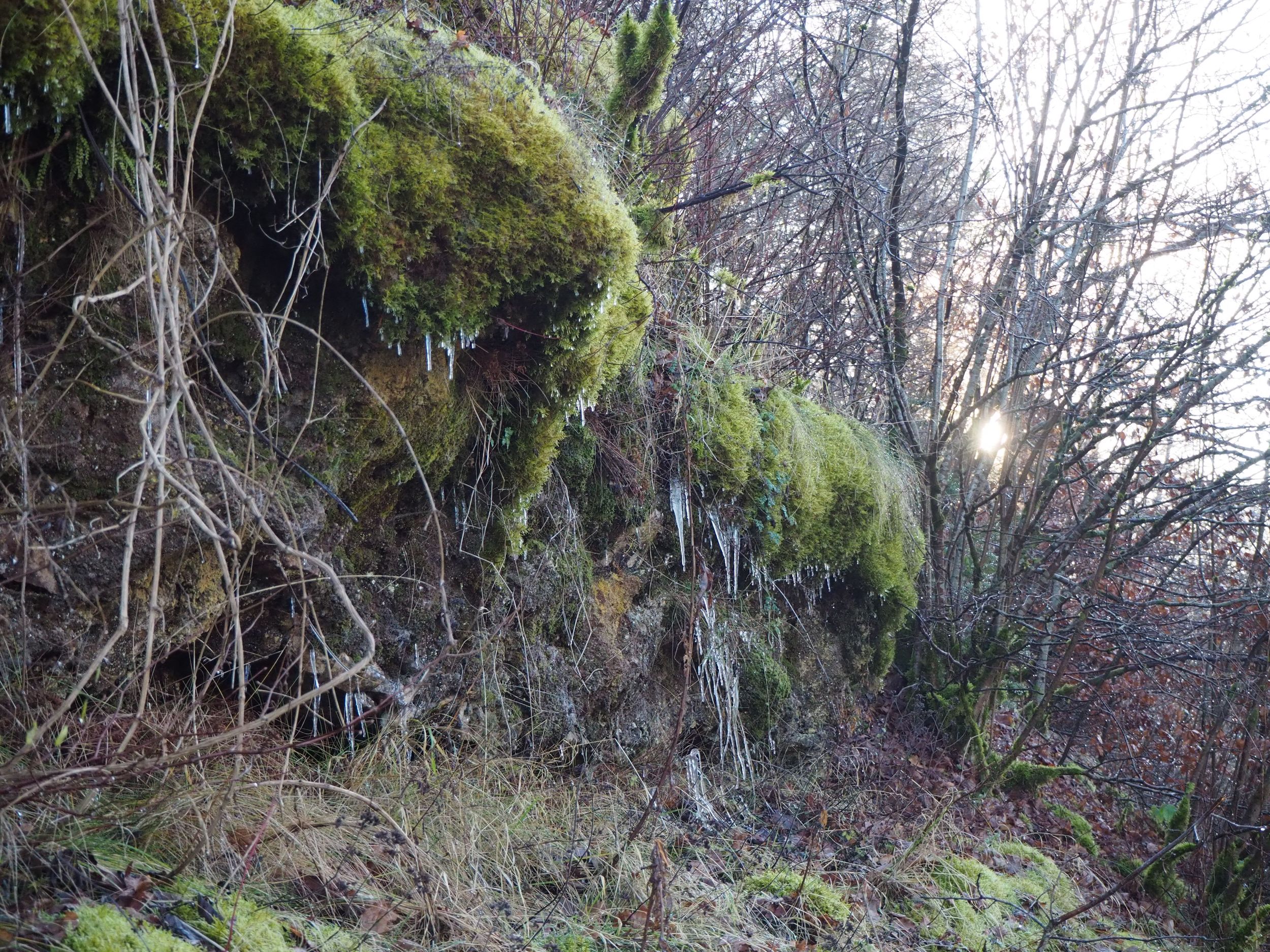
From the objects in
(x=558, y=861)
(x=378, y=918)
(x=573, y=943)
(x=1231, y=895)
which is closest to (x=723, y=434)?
(x=558, y=861)

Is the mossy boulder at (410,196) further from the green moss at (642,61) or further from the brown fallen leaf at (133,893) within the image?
the brown fallen leaf at (133,893)

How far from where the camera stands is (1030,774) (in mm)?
6133

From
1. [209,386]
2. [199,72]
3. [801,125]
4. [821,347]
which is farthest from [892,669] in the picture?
[199,72]

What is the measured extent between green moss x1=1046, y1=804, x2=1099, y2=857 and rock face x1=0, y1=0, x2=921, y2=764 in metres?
2.87

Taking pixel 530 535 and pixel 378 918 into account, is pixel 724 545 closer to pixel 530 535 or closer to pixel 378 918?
pixel 530 535

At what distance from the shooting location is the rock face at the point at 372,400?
7.40 feet

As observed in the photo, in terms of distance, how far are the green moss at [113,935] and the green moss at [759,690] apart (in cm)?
355

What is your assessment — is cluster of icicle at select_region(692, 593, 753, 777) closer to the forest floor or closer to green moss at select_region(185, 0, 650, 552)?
the forest floor

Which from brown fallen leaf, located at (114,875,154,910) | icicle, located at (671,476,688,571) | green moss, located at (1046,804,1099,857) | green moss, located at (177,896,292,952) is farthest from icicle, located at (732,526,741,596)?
brown fallen leaf, located at (114,875,154,910)

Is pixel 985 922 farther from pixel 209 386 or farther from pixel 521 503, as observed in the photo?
pixel 209 386

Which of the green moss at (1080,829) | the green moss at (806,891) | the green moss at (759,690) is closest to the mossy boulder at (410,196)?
the green moss at (806,891)

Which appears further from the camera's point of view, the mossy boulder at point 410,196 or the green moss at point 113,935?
the mossy boulder at point 410,196

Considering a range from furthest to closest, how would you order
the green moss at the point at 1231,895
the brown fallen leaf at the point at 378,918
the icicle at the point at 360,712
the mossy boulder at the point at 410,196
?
1. the green moss at the point at 1231,895
2. the icicle at the point at 360,712
3. the brown fallen leaf at the point at 378,918
4. the mossy boulder at the point at 410,196

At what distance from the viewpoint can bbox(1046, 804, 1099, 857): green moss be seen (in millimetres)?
5793
